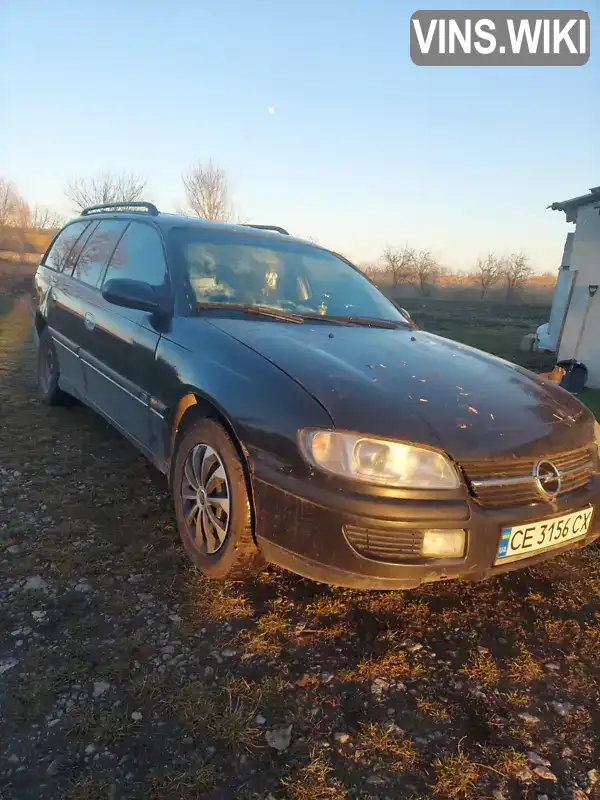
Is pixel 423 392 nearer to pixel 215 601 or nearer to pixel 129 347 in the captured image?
pixel 215 601

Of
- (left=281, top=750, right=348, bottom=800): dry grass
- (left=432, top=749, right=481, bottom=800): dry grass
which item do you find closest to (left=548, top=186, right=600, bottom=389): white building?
(left=432, top=749, right=481, bottom=800): dry grass

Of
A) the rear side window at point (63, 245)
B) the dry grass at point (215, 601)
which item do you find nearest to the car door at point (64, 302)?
the rear side window at point (63, 245)

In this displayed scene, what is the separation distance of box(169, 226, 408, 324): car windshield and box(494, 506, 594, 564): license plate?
160 centimetres

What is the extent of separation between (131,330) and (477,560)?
7.37ft

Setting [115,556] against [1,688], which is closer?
[1,688]

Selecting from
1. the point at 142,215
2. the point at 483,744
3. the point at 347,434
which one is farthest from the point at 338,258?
the point at 483,744

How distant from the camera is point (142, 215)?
3627mm

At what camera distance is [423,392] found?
7.31 ft

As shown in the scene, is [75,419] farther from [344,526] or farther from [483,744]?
[483,744]

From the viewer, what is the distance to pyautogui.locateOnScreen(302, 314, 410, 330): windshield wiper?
309 cm

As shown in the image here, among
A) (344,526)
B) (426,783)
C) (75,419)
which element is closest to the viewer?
(426,783)

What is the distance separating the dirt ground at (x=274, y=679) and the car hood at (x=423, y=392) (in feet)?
2.69

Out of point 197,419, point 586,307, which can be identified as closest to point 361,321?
point 197,419

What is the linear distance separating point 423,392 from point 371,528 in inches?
24.5
